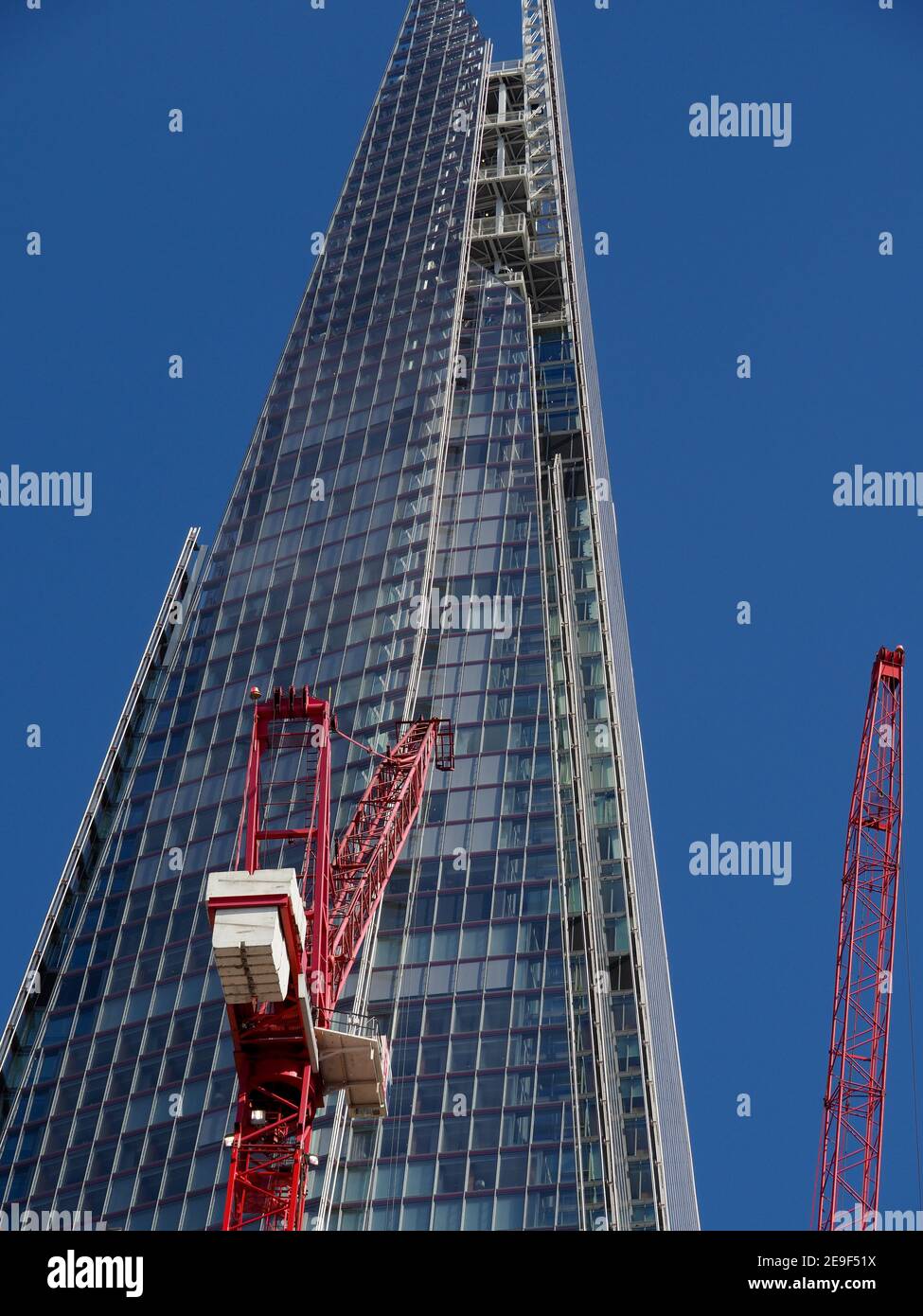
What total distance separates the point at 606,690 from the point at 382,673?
14.7m

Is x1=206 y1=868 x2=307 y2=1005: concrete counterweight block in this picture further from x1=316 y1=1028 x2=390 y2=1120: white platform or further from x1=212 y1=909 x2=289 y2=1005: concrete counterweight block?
x1=316 y1=1028 x2=390 y2=1120: white platform

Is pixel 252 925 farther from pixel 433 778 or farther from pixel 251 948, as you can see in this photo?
pixel 433 778

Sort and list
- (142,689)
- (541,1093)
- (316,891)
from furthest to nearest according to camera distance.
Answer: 1. (142,689)
2. (541,1093)
3. (316,891)

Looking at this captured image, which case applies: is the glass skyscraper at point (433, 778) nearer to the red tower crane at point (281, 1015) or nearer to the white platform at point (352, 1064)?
the red tower crane at point (281, 1015)

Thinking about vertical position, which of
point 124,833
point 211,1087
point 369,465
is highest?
point 369,465

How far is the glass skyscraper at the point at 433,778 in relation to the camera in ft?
333

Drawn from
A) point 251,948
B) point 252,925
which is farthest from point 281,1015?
point 252,925

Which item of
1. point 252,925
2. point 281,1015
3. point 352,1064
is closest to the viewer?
point 252,925

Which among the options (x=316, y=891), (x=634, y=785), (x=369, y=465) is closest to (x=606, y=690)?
(x=634, y=785)

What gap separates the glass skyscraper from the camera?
10150cm

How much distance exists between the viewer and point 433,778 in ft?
385

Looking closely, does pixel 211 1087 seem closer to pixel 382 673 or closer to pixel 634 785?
pixel 382 673
